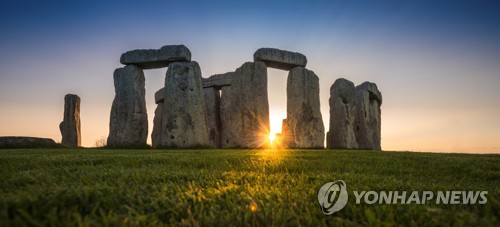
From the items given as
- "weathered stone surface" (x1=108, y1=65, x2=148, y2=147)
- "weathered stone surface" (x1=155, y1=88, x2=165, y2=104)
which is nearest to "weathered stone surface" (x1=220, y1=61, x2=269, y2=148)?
"weathered stone surface" (x1=108, y1=65, x2=148, y2=147)

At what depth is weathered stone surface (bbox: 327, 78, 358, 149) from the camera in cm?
1341

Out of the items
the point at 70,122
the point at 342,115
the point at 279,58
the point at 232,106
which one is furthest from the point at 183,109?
the point at 70,122

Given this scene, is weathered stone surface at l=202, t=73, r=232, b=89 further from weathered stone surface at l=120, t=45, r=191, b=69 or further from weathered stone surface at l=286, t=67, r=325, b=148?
weathered stone surface at l=120, t=45, r=191, b=69

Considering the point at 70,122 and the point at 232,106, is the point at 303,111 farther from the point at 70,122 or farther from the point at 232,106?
the point at 70,122

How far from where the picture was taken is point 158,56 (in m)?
11.6

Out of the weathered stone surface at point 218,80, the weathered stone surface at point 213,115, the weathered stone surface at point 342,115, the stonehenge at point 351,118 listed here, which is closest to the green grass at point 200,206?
the weathered stone surface at point 342,115

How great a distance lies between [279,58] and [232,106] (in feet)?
12.1

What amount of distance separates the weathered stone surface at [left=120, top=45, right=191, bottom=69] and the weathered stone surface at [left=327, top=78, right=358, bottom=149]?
7.08 metres

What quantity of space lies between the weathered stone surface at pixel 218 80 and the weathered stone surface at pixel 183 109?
4.27m

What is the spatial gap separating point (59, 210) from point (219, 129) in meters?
14.6

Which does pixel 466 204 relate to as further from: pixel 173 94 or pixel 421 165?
pixel 173 94

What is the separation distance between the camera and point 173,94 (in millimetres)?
11281

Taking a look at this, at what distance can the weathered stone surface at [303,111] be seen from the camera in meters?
12.9

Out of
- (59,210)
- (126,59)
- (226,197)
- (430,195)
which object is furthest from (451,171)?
(126,59)
